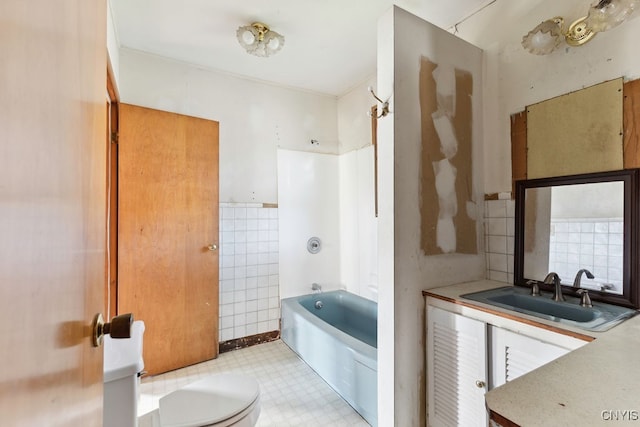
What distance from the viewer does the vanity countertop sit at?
532mm

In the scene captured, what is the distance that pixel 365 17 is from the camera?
2010 mm

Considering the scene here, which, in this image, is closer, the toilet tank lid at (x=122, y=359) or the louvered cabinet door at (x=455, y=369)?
the toilet tank lid at (x=122, y=359)

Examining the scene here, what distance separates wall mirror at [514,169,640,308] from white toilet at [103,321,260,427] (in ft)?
5.24

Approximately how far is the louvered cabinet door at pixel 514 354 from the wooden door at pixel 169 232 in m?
2.04

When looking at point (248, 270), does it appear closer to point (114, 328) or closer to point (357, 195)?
point (357, 195)

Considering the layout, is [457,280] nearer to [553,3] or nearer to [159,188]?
[553,3]

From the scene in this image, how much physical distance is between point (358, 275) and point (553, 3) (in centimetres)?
246

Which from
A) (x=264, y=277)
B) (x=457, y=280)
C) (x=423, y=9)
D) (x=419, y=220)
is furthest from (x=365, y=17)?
(x=264, y=277)

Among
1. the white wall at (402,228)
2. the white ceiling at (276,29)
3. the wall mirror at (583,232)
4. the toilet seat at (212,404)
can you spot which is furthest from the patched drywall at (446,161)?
the toilet seat at (212,404)

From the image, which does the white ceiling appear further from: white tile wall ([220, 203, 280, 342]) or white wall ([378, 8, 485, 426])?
white tile wall ([220, 203, 280, 342])

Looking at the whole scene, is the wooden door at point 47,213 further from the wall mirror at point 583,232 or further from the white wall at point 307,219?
the white wall at point 307,219

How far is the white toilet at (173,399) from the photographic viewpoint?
3.46 feet

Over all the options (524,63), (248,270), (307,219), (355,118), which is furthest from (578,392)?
(355,118)

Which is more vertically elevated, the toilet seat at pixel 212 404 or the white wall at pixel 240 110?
the white wall at pixel 240 110
